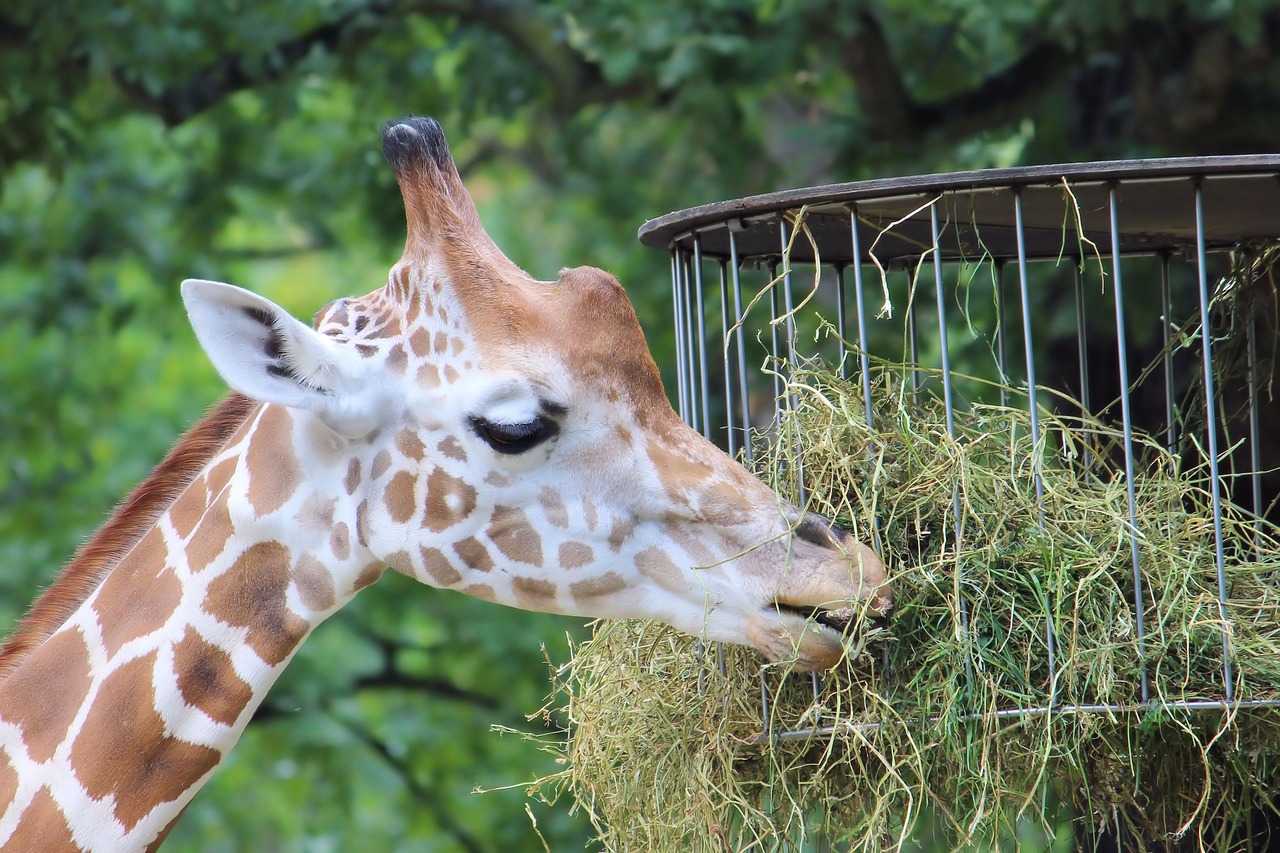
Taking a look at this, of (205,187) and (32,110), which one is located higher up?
(32,110)

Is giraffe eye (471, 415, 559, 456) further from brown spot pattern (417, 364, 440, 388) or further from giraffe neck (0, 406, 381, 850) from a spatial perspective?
giraffe neck (0, 406, 381, 850)

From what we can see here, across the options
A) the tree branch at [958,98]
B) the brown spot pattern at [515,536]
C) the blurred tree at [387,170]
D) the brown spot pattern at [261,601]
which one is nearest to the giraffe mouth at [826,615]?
the brown spot pattern at [515,536]

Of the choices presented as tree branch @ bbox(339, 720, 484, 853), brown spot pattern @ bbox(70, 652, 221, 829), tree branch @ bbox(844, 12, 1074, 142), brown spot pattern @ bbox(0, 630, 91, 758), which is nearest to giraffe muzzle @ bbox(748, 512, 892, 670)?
brown spot pattern @ bbox(70, 652, 221, 829)

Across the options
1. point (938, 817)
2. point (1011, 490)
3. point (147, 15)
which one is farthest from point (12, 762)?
point (147, 15)

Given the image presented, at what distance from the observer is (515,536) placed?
8.63ft

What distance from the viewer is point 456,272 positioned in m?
2.73

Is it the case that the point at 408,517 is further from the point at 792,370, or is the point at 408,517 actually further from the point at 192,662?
the point at 792,370

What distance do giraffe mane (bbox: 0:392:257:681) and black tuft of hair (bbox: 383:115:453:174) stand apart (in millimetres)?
602

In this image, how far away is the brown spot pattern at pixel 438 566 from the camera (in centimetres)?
264

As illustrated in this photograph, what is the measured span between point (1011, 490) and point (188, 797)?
1637mm

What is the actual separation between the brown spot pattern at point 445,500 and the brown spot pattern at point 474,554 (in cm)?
4

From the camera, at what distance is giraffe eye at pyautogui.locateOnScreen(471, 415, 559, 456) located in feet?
8.48

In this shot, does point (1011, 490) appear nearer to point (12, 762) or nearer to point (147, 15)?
point (12, 762)

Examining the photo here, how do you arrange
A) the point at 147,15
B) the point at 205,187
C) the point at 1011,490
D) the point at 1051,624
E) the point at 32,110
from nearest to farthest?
the point at 1051,624 < the point at 1011,490 < the point at 147,15 < the point at 32,110 < the point at 205,187
